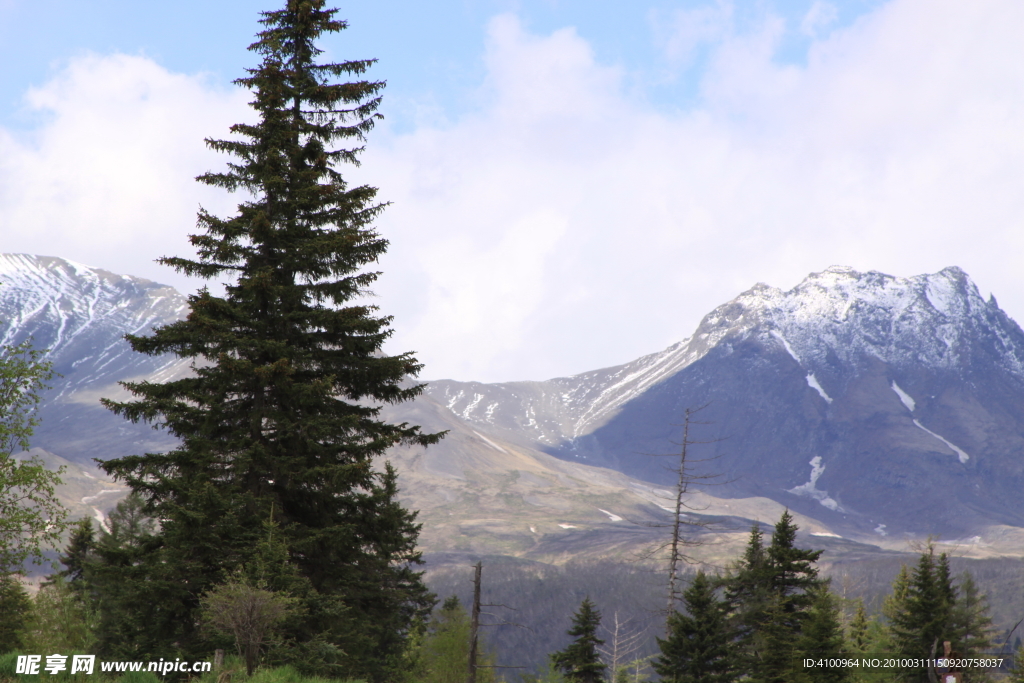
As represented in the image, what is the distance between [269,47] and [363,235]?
5.48m

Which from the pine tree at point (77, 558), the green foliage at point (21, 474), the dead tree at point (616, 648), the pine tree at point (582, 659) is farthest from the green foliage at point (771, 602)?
the pine tree at point (77, 558)

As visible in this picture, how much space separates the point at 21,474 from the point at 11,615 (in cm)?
1583

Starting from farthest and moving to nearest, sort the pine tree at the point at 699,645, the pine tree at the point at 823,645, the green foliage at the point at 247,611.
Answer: the pine tree at the point at 699,645
the pine tree at the point at 823,645
the green foliage at the point at 247,611

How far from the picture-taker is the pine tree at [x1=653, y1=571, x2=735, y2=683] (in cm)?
3866

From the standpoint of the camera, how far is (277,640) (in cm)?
1675

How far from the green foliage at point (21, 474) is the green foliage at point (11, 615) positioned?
8.13m

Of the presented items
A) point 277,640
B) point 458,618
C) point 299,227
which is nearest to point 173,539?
point 277,640

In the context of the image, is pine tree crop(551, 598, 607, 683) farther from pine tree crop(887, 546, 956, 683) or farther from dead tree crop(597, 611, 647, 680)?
pine tree crop(887, 546, 956, 683)

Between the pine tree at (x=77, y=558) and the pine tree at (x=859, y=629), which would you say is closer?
the pine tree at (x=77, y=558)

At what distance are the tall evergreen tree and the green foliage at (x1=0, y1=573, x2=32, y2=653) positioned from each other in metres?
17.8

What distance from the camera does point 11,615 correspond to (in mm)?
34969

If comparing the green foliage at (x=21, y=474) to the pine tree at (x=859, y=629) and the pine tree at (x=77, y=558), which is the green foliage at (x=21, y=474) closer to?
the pine tree at (x=77, y=558)

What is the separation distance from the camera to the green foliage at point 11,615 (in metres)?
32.0

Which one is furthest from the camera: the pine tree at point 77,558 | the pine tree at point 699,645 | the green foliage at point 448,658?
the green foliage at point 448,658
